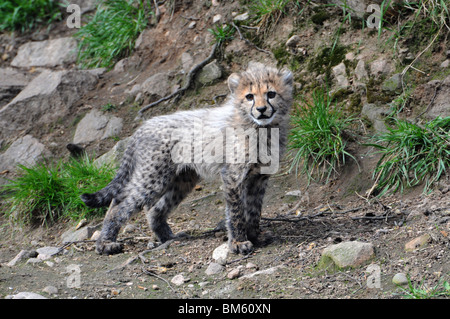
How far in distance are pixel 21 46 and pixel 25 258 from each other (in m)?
5.29

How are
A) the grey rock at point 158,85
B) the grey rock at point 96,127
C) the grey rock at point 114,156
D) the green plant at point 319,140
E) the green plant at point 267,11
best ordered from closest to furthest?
the green plant at point 319,140
the grey rock at point 114,156
the green plant at point 267,11
the grey rock at point 96,127
the grey rock at point 158,85

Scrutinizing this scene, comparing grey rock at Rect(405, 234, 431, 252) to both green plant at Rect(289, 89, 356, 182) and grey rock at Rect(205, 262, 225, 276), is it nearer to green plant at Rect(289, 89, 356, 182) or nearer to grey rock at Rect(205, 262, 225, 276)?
grey rock at Rect(205, 262, 225, 276)

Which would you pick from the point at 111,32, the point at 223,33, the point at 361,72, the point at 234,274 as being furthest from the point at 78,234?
the point at 111,32

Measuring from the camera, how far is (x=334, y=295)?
3.40m

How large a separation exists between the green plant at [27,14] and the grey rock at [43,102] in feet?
7.00

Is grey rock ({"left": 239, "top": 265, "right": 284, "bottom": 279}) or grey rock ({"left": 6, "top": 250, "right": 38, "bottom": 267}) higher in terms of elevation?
grey rock ({"left": 239, "top": 265, "right": 284, "bottom": 279})

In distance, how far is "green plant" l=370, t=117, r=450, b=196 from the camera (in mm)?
4734

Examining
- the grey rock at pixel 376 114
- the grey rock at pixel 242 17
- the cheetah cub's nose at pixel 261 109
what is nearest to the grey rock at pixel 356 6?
the grey rock at pixel 376 114

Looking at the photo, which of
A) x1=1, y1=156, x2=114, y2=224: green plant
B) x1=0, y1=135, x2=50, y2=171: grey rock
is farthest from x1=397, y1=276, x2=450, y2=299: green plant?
x1=0, y1=135, x2=50, y2=171: grey rock

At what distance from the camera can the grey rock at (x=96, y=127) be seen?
689 cm

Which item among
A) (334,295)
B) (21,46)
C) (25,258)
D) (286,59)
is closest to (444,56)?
(286,59)

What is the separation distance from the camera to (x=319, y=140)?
5.47 m

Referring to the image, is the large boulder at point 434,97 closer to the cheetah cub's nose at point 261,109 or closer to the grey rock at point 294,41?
the grey rock at point 294,41

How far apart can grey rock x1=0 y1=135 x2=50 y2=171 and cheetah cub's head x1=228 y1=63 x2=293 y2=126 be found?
3.21 meters
